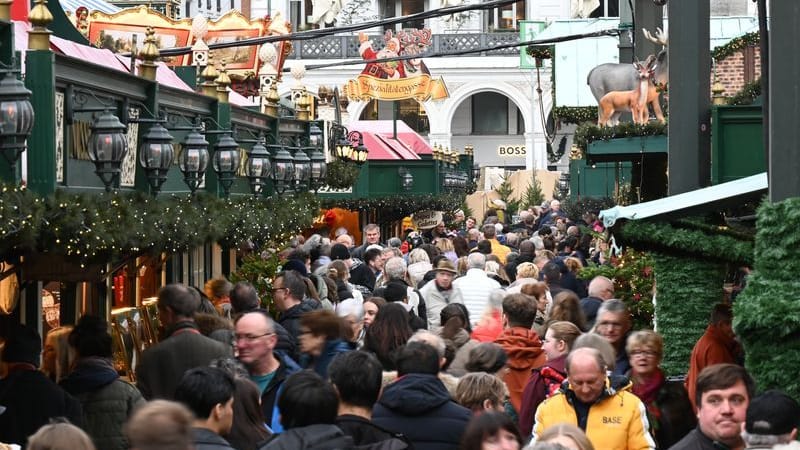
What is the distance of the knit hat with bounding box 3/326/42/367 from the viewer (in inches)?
343

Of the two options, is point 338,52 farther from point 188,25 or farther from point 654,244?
point 654,244

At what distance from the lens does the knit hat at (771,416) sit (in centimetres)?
625

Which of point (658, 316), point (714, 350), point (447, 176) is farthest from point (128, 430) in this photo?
point (447, 176)

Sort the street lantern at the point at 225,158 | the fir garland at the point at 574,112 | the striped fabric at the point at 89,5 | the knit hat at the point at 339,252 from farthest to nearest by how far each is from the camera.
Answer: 1. the fir garland at the point at 574,112
2. the striped fabric at the point at 89,5
3. the knit hat at the point at 339,252
4. the street lantern at the point at 225,158

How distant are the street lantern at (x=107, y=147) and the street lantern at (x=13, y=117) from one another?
68.2 inches

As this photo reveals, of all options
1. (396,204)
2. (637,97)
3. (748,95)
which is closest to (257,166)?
(637,97)

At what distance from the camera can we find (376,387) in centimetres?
693

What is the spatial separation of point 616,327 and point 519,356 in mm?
695

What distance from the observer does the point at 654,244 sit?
1043cm


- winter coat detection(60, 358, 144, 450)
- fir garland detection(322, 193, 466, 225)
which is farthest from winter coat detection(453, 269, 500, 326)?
fir garland detection(322, 193, 466, 225)

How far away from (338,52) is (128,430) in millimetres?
59551

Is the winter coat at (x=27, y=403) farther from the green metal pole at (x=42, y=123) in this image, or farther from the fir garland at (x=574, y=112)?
the fir garland at (x=574, y=112)

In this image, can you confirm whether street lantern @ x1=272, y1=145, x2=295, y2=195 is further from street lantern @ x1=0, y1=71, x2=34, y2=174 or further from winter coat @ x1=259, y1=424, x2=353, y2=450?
winter coat @ x1=259, y1=424, x2=353, y2=450

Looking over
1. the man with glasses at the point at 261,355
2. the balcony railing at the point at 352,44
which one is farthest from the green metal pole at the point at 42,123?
the balcony railing at the point at 352,44
